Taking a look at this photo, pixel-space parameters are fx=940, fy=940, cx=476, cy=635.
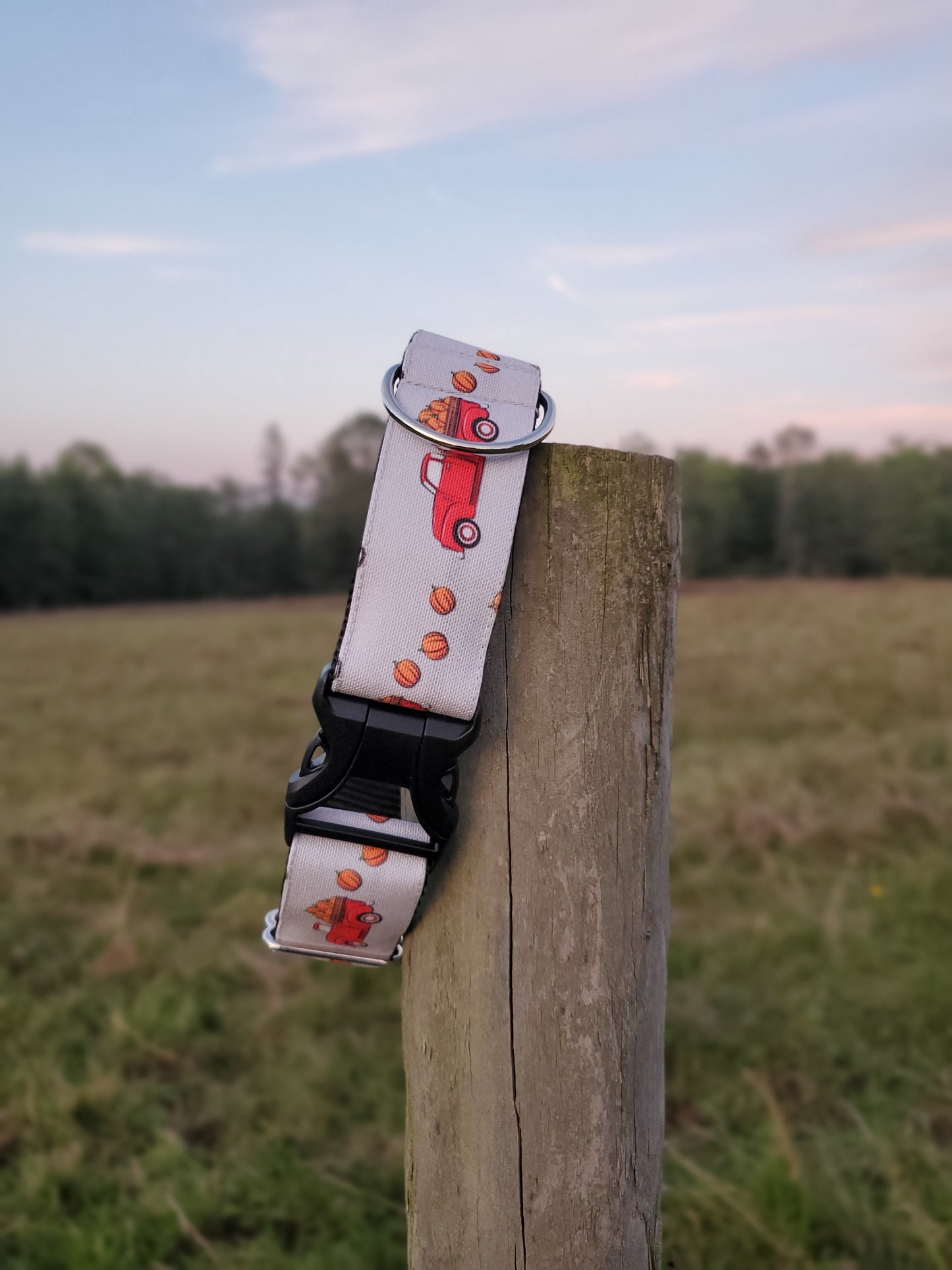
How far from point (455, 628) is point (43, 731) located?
13.4 m

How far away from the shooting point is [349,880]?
1.48 meters

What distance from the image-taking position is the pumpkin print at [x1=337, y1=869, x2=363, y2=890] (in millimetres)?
1473

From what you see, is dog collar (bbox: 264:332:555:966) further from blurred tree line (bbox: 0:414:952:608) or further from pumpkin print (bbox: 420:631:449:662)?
blurred tree line (bbox: 0:414:952:608)

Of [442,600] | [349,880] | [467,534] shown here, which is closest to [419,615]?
[442,600]

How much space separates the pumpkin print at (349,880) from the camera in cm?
147

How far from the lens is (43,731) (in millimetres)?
13258

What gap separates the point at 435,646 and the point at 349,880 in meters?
0.40

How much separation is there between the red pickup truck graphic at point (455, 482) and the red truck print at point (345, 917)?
0.59m

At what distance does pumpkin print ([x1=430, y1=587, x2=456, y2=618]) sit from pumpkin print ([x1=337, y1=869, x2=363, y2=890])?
0.43m

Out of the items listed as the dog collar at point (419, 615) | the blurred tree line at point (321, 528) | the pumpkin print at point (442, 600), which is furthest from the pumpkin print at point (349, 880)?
the blurred tree line at point (321, 528)

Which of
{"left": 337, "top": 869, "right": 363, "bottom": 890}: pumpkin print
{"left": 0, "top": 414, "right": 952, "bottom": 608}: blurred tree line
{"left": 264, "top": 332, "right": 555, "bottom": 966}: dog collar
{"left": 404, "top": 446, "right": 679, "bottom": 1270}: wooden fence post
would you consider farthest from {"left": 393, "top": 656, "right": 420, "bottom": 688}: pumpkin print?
{"left": 0, "top": 414, "right": 952, "bottom": 608}: blurred tree line

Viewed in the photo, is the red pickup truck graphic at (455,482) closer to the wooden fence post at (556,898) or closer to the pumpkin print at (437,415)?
the pumpkin print at (437,415)

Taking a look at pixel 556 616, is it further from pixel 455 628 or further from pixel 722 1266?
pixel 722 1266

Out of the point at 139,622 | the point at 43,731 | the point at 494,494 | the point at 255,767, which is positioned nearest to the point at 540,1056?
the point at 494,494
